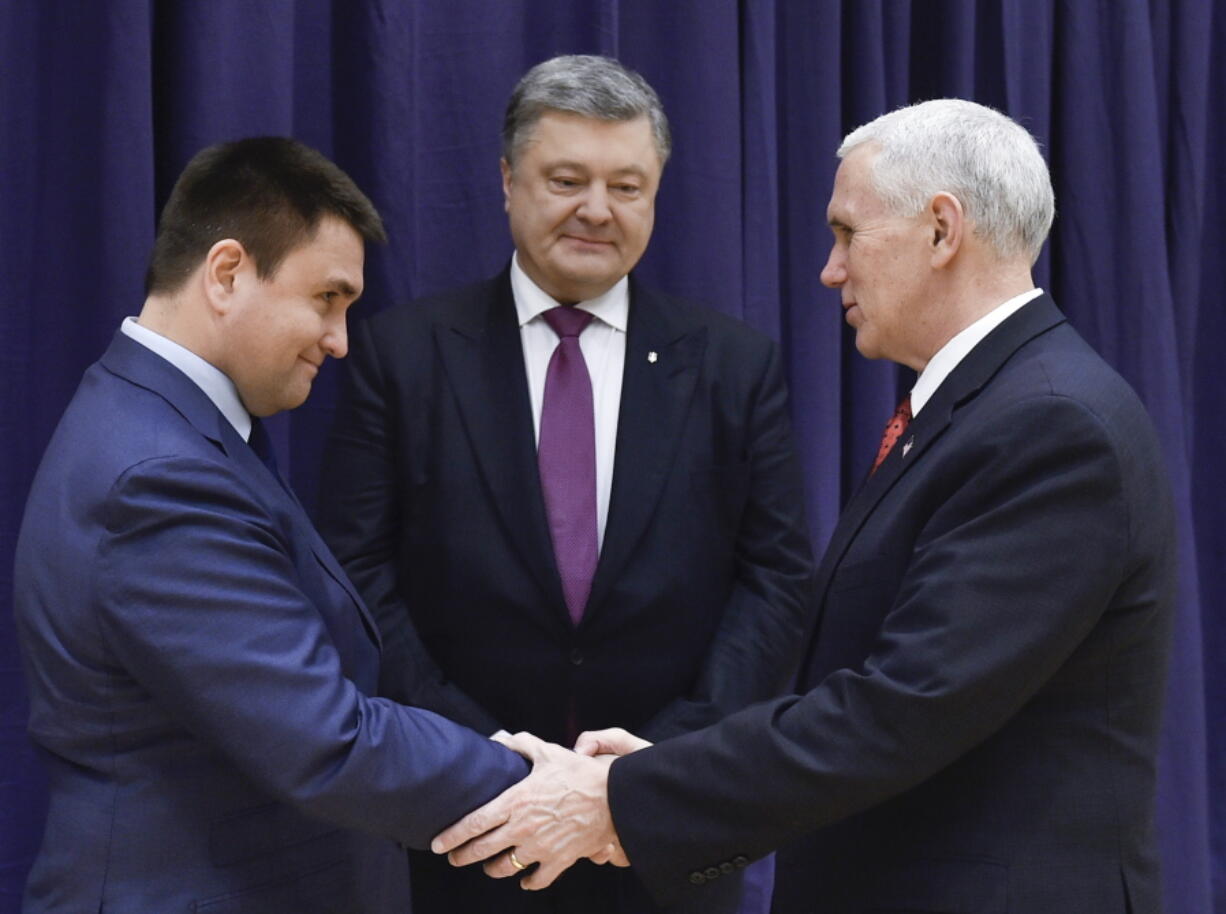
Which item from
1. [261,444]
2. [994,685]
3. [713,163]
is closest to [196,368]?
[261,444]

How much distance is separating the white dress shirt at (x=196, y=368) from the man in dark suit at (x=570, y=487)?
53 centimetres

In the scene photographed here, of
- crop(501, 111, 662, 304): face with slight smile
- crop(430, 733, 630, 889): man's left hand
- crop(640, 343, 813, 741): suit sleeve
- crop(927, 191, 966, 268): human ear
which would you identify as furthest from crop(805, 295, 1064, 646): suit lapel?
crop(501, 111, 662, 304): face with slight smile

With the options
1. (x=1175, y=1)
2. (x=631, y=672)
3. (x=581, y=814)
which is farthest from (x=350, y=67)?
(x=1175, y=1)

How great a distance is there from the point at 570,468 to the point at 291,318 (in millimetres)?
648

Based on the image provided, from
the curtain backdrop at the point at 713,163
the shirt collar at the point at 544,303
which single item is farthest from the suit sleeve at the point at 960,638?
the curtain backdrop at the point at 713,163

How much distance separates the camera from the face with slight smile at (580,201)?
2365mm

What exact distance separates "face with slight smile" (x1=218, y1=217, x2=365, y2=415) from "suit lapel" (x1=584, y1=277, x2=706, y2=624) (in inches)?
22.5

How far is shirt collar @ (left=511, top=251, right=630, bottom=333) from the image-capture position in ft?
7.91

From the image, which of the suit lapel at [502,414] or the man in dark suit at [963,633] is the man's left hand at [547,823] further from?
the suit lapel at [502,414]

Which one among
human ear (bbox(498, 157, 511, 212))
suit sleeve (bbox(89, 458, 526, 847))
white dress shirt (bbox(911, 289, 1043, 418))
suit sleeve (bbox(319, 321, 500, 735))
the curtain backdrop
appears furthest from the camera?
human ear (bbox(498, 157, 511, 212))

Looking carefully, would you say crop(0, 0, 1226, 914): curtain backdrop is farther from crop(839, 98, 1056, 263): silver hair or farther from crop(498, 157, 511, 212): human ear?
crop(839, 98, 1056, 263): silver hair

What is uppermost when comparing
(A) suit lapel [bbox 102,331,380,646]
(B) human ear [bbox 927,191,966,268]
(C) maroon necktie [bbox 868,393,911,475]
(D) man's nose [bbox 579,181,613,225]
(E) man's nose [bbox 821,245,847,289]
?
(D) man's nose [bbox 579,181,613,225]

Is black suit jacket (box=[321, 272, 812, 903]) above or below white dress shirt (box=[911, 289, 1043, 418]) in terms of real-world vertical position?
below

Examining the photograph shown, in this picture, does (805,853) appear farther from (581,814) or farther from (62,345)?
(62,345)
